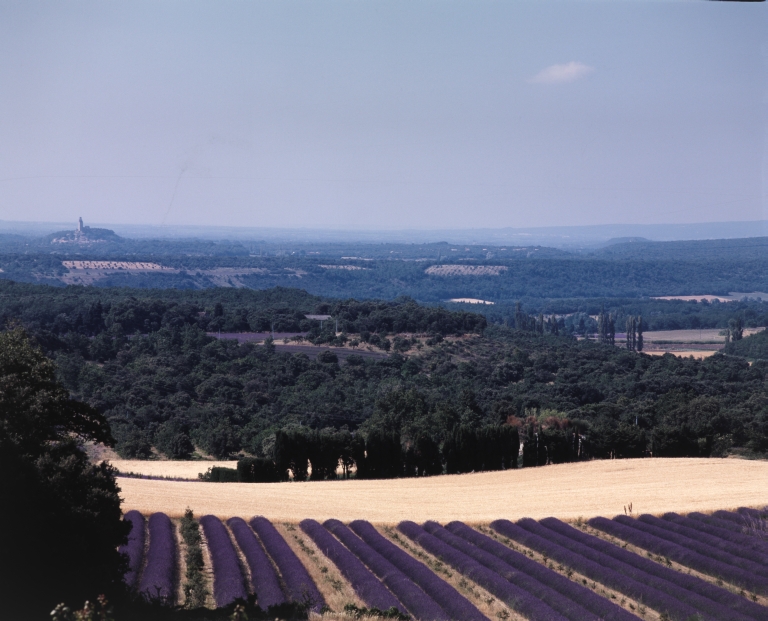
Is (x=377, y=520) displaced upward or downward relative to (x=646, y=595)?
downward

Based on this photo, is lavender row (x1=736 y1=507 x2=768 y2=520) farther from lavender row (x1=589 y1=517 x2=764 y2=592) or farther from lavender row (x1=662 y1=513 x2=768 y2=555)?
lavender row (x1=589 y1=517 x2=764 y2=592)

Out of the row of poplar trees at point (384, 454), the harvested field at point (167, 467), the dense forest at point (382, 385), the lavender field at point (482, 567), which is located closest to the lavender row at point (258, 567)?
the lavender field at point (482, 567)

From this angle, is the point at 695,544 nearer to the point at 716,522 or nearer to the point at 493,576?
the point at 716,522

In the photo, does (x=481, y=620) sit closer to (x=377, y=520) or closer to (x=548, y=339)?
(x=377, y=520)

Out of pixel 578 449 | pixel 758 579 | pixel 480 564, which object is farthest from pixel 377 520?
pixel 578 449

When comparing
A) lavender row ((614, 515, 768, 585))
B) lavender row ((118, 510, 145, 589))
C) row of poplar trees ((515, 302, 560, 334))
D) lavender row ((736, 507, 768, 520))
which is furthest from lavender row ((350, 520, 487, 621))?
row of poplar trees ((515, 302, 560, 334))

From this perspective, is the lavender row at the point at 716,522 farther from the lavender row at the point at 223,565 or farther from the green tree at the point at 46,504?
the green tree at the point at 46,504
